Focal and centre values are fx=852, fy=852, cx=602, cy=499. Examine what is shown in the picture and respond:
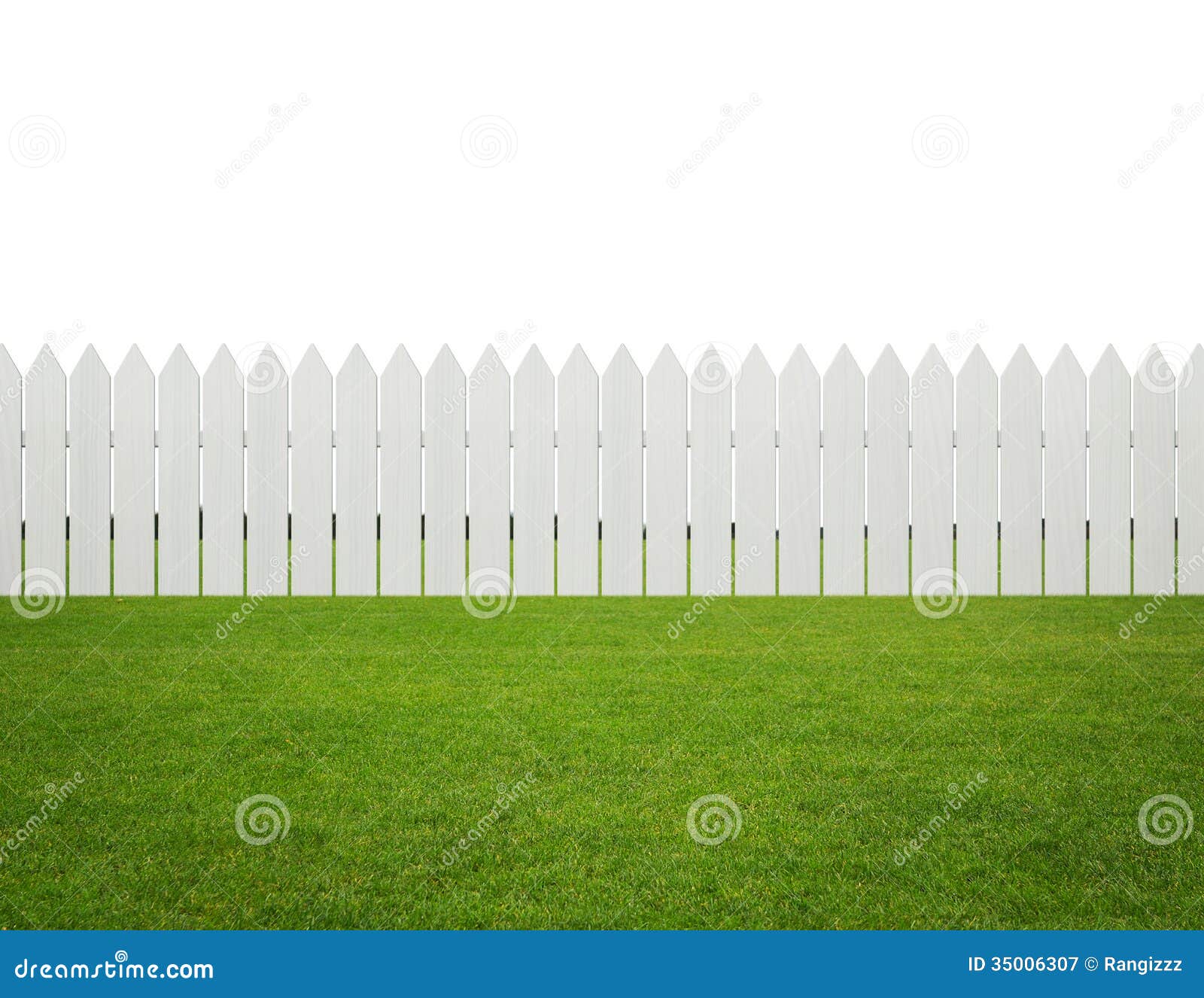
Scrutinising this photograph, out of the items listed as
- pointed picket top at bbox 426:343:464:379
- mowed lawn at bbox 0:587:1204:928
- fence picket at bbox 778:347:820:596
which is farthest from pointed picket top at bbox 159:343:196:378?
fence picket at bbox 778:347:820:596

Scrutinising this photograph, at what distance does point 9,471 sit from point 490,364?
468cm

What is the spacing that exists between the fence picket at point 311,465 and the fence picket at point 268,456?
10 cm

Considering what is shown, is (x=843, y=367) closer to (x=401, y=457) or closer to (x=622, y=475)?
(x=622, y=475)

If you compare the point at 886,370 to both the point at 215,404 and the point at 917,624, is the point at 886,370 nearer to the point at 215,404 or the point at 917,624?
the point at 917,624

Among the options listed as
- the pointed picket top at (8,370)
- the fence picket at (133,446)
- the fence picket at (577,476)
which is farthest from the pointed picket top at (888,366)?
the pointed picket top at (8,370)

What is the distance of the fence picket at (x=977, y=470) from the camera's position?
8102 mm

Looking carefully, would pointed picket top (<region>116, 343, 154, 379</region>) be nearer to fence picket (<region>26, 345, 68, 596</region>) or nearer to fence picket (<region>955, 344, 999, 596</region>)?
fence picket (<region>26, 345, 68, 596</region>)

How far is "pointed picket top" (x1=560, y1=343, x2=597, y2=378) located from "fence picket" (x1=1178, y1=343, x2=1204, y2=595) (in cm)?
576

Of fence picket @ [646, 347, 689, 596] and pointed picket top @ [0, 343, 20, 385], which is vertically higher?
pointed picket top @ [0, 343, 20, 385]

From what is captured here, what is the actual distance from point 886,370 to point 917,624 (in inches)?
105

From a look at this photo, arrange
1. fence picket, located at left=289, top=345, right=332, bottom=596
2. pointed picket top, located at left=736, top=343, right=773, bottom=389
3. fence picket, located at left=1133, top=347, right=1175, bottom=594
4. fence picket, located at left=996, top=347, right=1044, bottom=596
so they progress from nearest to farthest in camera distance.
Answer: fence picket, located at left=289, top=345, right=332, bottom=596 → pointed picket top, located at left=736, top=343, right=773, bottom=389 → fence picket, located at left=996, top=347, right=1044, bottom=596 → fence picket, located at left=1133, top=347, right=1175, bottom=594

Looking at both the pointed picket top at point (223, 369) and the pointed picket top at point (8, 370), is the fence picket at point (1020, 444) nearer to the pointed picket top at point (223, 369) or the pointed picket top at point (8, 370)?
the pointed picket top at point (223, 369)

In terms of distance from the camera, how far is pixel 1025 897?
2.60 meters

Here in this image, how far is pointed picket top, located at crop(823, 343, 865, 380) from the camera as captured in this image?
8070 mm
